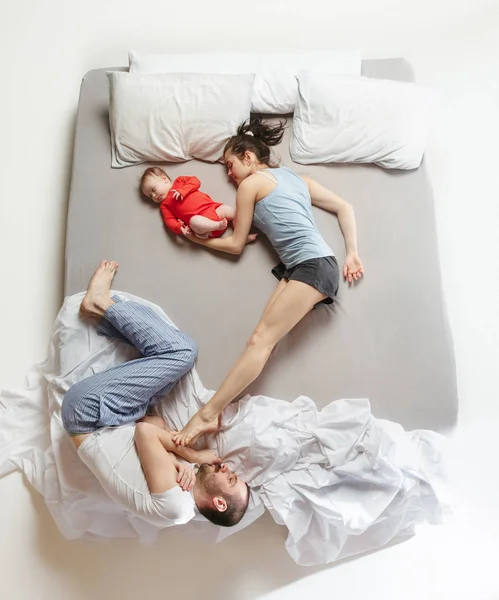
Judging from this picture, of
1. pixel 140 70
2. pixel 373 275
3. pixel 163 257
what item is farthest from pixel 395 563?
pixel 140 70

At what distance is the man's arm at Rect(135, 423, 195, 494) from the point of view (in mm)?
1562

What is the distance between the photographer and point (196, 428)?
5.57ft

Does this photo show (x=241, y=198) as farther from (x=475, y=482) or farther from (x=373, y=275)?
(x=475, y=482)

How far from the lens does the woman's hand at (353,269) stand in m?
1.83

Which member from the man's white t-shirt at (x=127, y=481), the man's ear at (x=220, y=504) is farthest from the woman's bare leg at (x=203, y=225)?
the man's ear at (x=220, y=504)

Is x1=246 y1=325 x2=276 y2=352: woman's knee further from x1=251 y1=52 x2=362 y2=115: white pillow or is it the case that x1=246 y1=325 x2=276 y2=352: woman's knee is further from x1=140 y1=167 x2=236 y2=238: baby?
x1=251 y1=52 x2=362 y2=115: white pillow

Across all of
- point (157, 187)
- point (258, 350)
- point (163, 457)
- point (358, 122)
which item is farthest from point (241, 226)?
point (163, 457)

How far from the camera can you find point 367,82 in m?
1.94

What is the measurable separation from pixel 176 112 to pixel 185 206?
347mm

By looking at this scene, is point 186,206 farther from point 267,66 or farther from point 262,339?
point 267,66

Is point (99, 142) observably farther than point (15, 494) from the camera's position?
Yes

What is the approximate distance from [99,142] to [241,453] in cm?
124

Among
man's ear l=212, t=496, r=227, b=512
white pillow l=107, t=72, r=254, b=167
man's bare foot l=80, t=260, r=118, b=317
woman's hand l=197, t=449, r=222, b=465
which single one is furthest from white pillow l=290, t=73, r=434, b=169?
man's ear l=212, t=496, r=227, b=512

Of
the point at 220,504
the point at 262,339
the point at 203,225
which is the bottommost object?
the point at 220,504
